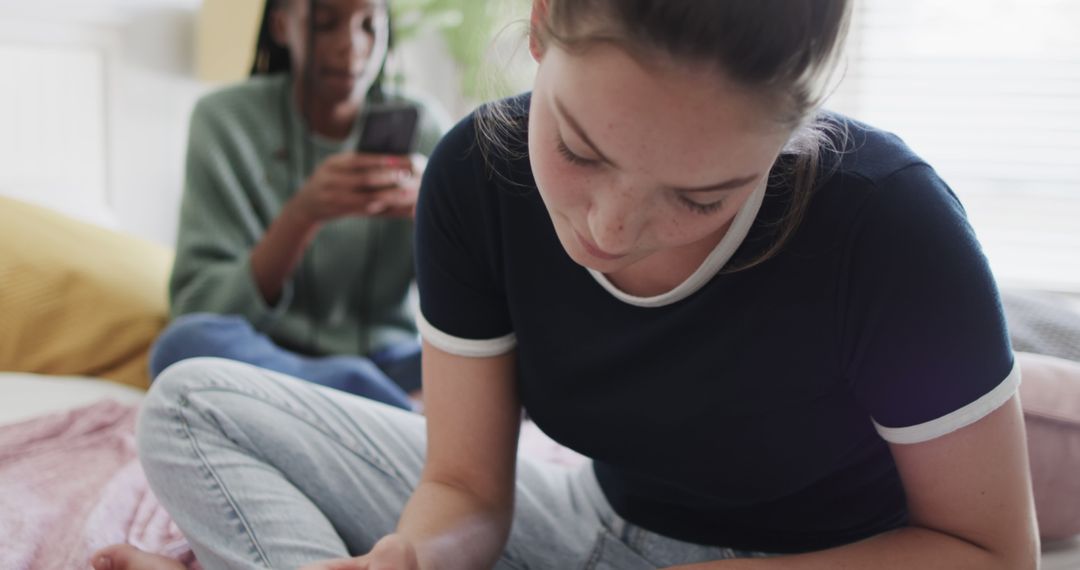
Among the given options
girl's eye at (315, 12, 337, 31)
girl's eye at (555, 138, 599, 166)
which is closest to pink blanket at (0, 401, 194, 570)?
girl's eye at (555, 138, 599, 166)

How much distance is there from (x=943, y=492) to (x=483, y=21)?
1976 millimetres

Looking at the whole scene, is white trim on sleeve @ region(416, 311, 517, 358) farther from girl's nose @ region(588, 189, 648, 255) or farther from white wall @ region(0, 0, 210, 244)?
white wall @ region(0, 0, 210, 244)

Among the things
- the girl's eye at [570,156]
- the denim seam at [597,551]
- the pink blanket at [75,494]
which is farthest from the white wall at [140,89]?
the girl's eye at [570,156]

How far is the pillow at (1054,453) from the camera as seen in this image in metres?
0.92

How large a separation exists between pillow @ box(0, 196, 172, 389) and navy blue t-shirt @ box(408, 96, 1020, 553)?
0.86 m

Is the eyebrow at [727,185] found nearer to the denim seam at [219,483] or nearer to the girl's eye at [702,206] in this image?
the girl's eye at [702,206]

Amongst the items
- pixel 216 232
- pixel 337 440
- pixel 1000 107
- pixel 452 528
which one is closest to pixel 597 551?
pixel 452 528

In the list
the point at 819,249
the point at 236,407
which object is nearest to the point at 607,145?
the point at 819,249

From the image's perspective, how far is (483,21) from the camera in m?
2.38

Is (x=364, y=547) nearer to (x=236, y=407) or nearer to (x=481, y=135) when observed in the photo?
(x=236, y=407)

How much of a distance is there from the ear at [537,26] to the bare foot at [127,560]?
542mm

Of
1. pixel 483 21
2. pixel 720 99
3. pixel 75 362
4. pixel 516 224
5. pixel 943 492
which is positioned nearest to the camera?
pixel 720 99

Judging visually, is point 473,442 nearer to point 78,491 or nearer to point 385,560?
point 385,560

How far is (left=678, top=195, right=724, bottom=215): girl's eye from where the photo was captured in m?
0.55
